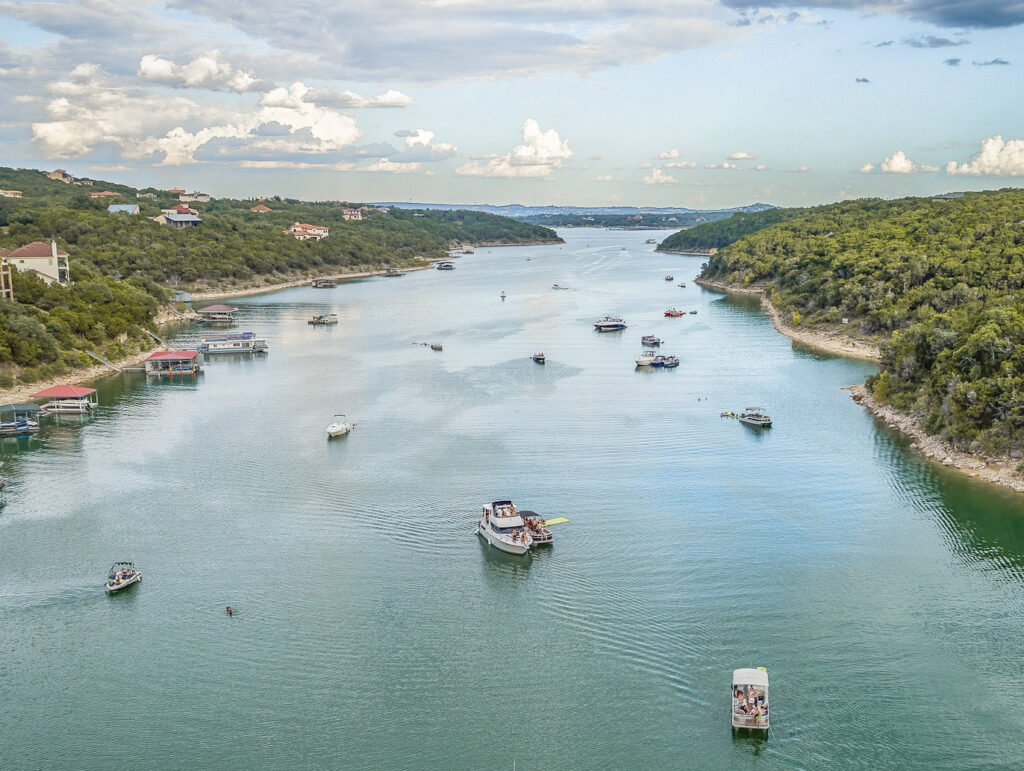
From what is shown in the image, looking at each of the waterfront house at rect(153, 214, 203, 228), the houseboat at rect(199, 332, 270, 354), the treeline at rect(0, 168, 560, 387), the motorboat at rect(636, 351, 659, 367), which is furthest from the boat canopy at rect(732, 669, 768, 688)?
the waterfront house at rect(153, 214, 203, 228)

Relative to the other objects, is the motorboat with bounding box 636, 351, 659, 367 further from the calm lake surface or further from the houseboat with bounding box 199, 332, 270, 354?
the houseboat with bounding box 199, 332, 270, 354

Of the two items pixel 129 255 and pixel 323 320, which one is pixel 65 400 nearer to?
pixel 323 320

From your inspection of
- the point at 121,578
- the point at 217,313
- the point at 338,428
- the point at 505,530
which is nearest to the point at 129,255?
the point at 217,313

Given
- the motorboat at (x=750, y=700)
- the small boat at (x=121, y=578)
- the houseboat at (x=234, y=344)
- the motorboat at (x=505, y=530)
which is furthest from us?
the houseboat at (x=234, y=344)

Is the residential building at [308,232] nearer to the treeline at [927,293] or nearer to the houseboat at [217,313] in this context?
the houseboat at [217,313]

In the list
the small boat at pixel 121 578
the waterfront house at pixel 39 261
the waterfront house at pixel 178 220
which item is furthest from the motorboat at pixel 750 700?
the waterfront house at pixel 178 220

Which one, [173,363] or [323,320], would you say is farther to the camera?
[323,320]
